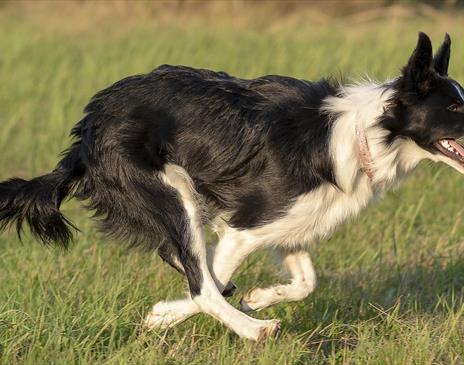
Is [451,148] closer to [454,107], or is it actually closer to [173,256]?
[454,107]

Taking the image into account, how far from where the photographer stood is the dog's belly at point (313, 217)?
4734 millimetres

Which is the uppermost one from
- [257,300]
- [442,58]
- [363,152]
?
[442,58]

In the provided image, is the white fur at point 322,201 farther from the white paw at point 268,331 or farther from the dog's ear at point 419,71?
the dog's ear at point 419,71

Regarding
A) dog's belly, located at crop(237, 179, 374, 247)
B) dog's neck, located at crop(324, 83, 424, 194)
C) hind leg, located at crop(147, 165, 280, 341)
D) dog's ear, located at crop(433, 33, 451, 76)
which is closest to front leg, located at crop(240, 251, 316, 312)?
dog's belly, located at crop(237, 179, 374, 247)

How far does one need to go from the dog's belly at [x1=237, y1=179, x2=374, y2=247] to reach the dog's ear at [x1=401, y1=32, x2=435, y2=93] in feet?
1.72

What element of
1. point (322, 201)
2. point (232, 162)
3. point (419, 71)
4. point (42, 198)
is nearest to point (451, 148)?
point (419, 71)

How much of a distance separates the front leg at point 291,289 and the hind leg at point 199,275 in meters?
0.37

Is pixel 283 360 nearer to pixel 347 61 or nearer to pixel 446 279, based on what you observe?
pixel 446 279

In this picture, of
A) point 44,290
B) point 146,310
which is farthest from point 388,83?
point 44,290

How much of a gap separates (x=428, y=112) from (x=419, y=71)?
0.21 metres

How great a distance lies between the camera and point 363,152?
4762 mm

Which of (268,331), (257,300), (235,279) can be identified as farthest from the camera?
(235,279)

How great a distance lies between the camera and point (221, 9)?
55.5 ft

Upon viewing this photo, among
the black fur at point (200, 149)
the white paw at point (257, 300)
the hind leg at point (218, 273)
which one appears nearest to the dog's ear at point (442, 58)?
the black fur at point (200, 149)
